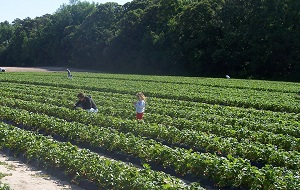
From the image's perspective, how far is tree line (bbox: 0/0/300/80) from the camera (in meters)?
49.2

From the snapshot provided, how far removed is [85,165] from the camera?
8.42m

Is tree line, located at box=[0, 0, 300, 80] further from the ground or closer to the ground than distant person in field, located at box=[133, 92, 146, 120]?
further from the ground

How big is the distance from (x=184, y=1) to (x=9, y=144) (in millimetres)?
62183

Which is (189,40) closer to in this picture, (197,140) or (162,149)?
(197,140)

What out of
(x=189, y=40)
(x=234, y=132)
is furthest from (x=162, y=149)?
(x=189, y=40)

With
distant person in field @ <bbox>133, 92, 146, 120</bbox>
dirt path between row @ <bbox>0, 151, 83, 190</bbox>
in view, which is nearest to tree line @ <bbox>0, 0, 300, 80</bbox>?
distant person in field @ <bbox>133, 92, 146, 120</bbox>

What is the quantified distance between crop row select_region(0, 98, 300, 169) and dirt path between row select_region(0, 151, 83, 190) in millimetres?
3995

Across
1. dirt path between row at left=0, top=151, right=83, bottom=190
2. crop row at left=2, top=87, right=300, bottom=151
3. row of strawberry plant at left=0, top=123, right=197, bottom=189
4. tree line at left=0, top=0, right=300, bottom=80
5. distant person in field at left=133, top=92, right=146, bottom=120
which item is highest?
tree line at left=0, top=0, right=300, bottom=80

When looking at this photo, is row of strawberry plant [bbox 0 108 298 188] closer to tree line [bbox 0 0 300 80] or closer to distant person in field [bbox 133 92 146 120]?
distant person in field [bbox 133 92 146 120]

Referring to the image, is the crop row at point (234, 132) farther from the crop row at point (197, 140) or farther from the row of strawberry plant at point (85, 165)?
the row of strawberry plant at point (85, 165)

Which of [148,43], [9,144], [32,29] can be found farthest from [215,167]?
[32,29]

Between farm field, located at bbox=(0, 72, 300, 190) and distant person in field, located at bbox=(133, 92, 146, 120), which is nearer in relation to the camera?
farm field, located at bbox=(0, 72, 300, 190)

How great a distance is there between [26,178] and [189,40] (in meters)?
51.3

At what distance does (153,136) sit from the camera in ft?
40.3
